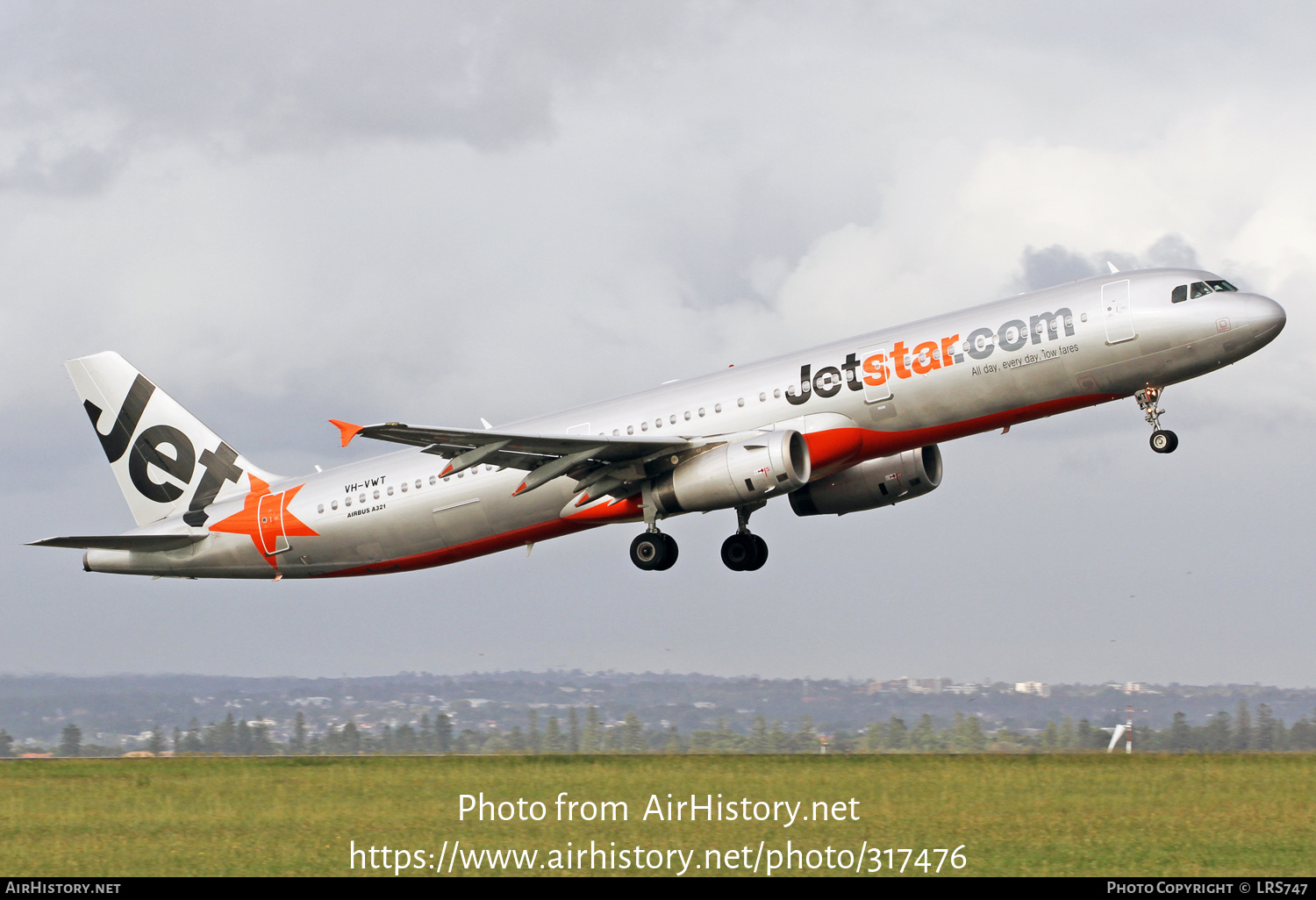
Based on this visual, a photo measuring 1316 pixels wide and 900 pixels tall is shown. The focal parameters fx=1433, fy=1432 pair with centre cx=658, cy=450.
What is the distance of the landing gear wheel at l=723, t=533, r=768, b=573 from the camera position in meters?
40.0

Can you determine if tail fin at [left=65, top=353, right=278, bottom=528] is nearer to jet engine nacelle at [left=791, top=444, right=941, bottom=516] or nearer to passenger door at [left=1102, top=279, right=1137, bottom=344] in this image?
jet engine nacelle at [left=791, top=444, right=941, bottom=516]

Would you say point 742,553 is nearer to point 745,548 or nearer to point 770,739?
point 745,548

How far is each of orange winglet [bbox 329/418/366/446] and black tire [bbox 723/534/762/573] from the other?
13.1 m

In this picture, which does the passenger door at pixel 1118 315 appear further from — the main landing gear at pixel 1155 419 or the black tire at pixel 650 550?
the black tire at pixel 650 550

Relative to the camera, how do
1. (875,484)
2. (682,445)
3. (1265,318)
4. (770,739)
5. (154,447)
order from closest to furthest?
(1265,318) < (770,739) < (682,445) < (875,484) < (154,447)

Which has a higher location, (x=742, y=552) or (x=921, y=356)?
(x=921, y=356)

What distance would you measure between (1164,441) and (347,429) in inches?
715

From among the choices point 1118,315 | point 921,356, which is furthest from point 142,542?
point 1118,315

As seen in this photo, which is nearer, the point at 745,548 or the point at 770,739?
the point at 770,739

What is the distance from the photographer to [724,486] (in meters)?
33.8

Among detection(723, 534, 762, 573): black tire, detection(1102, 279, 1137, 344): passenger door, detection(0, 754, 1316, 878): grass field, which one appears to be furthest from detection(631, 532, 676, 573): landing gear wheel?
detection(1102, 279, 1137, 344): passenger door

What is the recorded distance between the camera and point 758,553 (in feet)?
132
